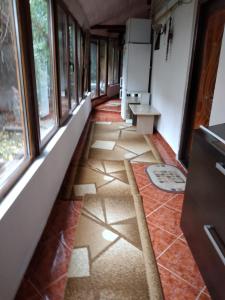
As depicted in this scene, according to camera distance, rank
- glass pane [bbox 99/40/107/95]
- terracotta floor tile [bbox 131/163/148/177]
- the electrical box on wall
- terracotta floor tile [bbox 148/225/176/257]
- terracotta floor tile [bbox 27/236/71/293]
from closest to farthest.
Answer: terracotta floor tile [bbox 27/236/71/293]
terracotta floor tile [bbox 148/225/176/257]
terracotta floor tile [bbox 131/163/148/177]
the electrical box on wall
glass pane [bbox 99/40/107/95]

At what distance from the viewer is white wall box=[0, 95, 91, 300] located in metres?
1.21

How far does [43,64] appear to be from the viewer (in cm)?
228

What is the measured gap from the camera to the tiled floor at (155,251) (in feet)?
4.75

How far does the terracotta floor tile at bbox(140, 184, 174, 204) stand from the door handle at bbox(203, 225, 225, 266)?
1.03 metres

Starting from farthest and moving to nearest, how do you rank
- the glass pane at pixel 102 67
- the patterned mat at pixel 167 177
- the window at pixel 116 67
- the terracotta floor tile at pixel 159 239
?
the window at pixel 116 67 < the glass pane at pixel 102 67 < the patterned mat at pixel 167 177 < the terracotta floor tile at pixel 159 239

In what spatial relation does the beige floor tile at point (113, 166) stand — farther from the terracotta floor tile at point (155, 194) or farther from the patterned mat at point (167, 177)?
the terracotta floor tile at point (155, 194)

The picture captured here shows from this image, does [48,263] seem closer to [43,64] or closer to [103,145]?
[43,64]

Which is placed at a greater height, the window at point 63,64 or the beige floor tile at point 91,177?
the window at point 63,64

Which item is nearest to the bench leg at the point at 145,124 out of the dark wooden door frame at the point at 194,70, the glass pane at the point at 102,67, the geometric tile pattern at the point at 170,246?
the dark wooden door frame at the point at 194,70

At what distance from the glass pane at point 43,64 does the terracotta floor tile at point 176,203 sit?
4.62ft

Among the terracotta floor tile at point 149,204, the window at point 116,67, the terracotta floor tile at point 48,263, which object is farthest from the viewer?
the window at point 116,67

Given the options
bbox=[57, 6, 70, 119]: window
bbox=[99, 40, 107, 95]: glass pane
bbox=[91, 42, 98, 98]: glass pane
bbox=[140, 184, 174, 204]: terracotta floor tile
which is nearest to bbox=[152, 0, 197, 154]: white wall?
bbox=[140, 184, 174, 204]: terracotta floor tile

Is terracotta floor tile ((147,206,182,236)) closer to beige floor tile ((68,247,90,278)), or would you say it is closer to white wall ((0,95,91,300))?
beige floor tile ((68,247,90,278))

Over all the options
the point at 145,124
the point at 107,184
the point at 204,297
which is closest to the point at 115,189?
the point at 107,184
